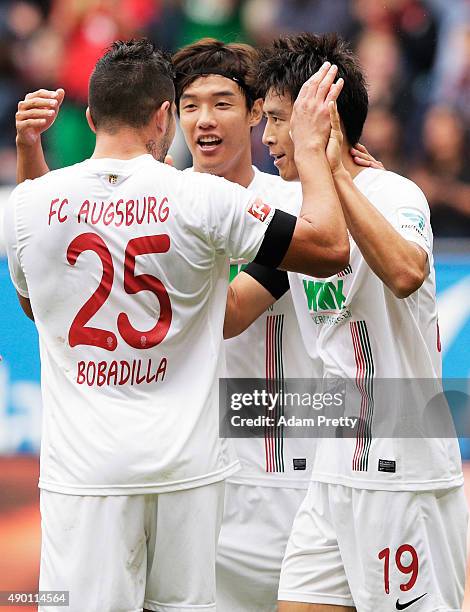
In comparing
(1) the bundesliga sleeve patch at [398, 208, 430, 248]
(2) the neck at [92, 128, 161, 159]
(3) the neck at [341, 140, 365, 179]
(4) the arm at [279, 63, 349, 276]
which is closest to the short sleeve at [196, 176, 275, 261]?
(4) the arm at [279, 63, 349, 276]

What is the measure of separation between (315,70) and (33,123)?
97 cm

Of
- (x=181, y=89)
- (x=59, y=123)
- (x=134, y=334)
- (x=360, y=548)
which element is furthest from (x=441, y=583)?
(x=59, y=123)

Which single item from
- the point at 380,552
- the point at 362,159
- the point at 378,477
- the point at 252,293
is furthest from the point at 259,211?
the point at 380,552

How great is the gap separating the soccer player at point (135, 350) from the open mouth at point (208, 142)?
132 cm

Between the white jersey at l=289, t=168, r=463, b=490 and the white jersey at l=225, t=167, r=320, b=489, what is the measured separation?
54 centimetres

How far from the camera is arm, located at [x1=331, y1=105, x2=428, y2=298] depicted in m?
3.39

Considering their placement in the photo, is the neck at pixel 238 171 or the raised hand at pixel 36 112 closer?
the raised hand at pixel 36 112

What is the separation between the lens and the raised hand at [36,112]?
12.2 feet

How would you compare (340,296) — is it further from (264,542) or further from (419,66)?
(419,66)

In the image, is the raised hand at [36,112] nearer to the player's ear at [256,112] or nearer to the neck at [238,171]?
the neck at [238,171]

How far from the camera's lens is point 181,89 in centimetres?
474

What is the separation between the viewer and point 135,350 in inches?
126

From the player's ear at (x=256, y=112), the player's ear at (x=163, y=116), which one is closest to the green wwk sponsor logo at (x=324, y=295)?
the player's ear at (x=163, y=116)

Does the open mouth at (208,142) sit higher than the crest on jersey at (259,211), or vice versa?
the open mouth at (208,142)
